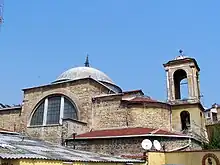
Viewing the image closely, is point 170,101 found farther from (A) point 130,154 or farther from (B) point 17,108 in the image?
(B) point 17,108

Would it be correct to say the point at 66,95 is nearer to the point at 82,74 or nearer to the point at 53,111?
the point at 53,111

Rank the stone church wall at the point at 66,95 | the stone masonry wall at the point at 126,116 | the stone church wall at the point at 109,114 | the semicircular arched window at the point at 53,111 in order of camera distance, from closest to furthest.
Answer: the stone masonry wall at the point at 126,116 < the stone church wall at the point at 109,114 < the stone church wall at the point at 66,95 < the semicircular arched window at the point at 53,111

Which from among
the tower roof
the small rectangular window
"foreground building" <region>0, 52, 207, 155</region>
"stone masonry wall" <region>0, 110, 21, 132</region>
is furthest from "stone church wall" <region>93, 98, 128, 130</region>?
"stone masonry wall" <region>0, 110, 21, 132</region>

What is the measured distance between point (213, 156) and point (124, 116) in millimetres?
9816

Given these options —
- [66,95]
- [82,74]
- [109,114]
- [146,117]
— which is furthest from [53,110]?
[146,117]

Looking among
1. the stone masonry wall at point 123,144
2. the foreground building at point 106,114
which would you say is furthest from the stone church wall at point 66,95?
the stone masonry wall at point 123,144

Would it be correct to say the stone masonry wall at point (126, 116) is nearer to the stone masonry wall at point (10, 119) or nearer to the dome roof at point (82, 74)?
the dome roof at point (82, 74)

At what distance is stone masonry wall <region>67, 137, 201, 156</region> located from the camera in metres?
19.1

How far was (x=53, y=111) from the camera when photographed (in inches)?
A: 1016

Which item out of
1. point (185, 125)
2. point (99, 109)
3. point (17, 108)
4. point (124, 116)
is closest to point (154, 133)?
point (124, 116)

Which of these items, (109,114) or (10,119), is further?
(10,119)

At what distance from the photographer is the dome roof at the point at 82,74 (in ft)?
98.7

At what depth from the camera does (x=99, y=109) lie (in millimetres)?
24812

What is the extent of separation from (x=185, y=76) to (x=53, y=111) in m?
13.4
